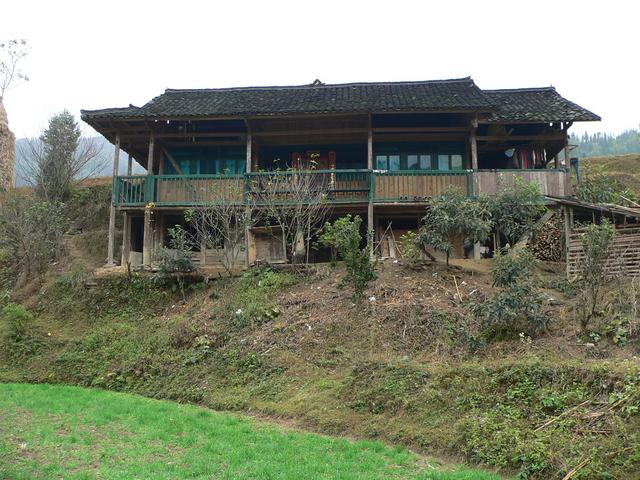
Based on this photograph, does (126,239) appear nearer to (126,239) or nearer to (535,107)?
(126,239)

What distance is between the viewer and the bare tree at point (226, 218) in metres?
16.7

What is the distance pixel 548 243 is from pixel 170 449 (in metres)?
12.3

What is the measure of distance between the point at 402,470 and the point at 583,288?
6081 mm

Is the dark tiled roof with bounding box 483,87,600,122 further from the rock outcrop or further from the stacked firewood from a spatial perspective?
the rock outcrop

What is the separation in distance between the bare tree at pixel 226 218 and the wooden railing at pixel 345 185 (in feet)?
0.14

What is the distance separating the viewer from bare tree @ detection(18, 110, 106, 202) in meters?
25.9

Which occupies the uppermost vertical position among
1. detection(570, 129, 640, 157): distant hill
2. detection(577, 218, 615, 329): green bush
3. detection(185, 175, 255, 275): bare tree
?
detection(570, 129, 640, 157): distant hill

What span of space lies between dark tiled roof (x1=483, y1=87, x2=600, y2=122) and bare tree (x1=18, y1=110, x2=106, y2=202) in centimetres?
1888

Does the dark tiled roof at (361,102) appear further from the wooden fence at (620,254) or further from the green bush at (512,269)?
the green bush at (512,269)

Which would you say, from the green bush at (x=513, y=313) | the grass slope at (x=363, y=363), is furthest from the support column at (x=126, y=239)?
the green bush at (x=513, y=313)

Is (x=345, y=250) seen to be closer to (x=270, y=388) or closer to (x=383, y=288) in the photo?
(x=383, y=288)

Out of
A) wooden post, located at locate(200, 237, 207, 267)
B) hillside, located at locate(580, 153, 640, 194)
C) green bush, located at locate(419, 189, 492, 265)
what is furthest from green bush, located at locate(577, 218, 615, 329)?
hillside, located at locate(580, 153, 640, 194)

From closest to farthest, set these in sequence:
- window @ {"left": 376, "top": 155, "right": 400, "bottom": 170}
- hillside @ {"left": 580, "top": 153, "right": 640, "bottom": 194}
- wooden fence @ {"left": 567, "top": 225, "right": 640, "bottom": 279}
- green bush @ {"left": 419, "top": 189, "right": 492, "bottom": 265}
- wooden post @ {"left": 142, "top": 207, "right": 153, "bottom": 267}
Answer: wooden fence @ {"left": 567, "top": 225, "right": 640, "bottom": 279} < green bush @ {"left": 419, "top": 189, "right": 492, "bottom": 265} < wooden post @ {"left": 142, "top": 207, "right": 153, "bottom": 267} < window @ {"left": 376, "top": 155, "right": 400, "bottom": 170} < hillside @ {"left": 580, "top": 153, "right": 640, "bottom": 194}

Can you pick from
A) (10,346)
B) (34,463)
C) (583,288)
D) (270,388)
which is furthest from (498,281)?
(10,346)
